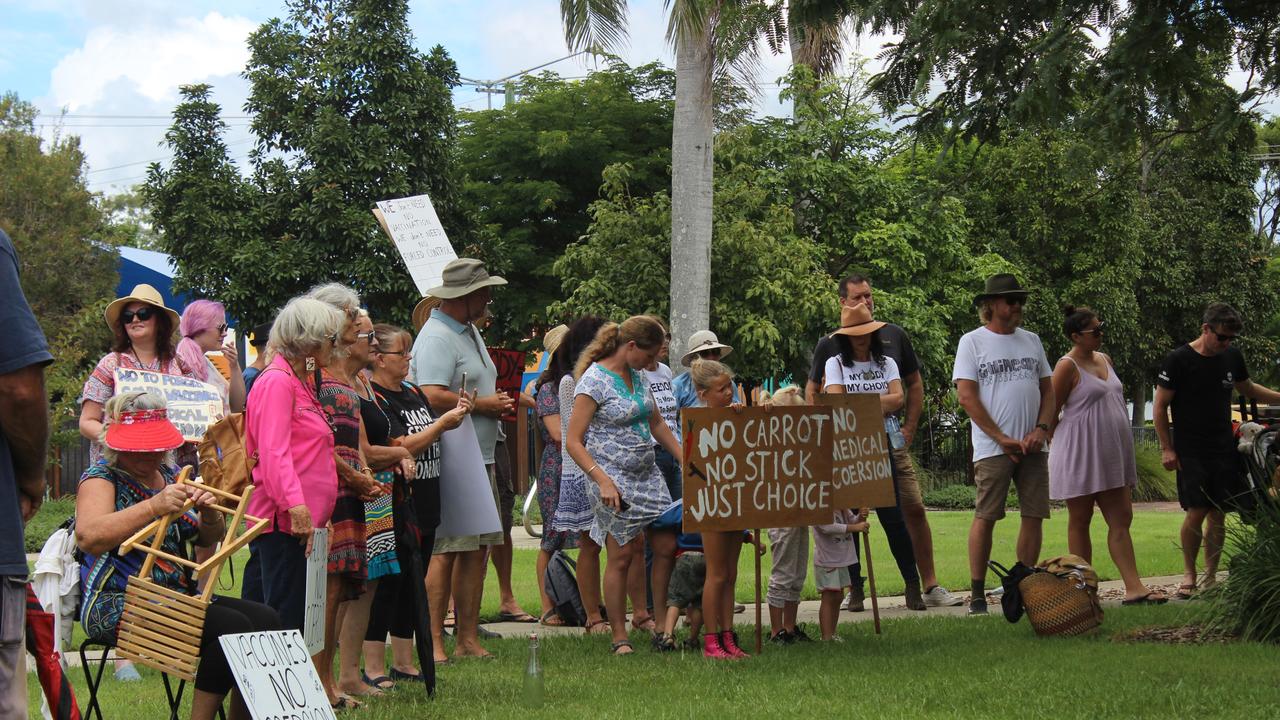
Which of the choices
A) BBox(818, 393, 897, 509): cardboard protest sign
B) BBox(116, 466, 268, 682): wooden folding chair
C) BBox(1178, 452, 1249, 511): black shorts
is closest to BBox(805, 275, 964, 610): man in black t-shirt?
BBox(818, 393, 897, 509): cardboard protest sign

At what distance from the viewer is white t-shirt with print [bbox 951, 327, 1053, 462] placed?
33.2ft

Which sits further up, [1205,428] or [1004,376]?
[1004,376]

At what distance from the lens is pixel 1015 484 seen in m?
10.1

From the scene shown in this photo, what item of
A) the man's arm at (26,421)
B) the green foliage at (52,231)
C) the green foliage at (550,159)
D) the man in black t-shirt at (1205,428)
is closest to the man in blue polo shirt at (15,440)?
the man's arm at (26,421)

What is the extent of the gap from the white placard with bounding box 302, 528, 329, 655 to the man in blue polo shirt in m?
2.26

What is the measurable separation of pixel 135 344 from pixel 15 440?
4.44 meters

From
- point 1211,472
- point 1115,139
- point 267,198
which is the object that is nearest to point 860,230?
point 267,198

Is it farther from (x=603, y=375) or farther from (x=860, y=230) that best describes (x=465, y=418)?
(x=860, y=230)

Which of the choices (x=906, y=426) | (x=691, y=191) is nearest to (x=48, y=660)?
(x=906, y=426)

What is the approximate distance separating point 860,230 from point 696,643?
23055mm

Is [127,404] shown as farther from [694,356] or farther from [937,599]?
[937,599]

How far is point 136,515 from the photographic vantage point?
502cm

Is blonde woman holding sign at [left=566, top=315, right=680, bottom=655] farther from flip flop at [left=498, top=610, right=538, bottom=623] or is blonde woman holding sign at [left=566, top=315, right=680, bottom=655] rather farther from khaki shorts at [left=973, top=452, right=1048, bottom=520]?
khaki shorts at [left=973, top=452, right=1048, bottom=520]

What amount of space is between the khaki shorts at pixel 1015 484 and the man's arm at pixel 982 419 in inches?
Answer: 4.6
